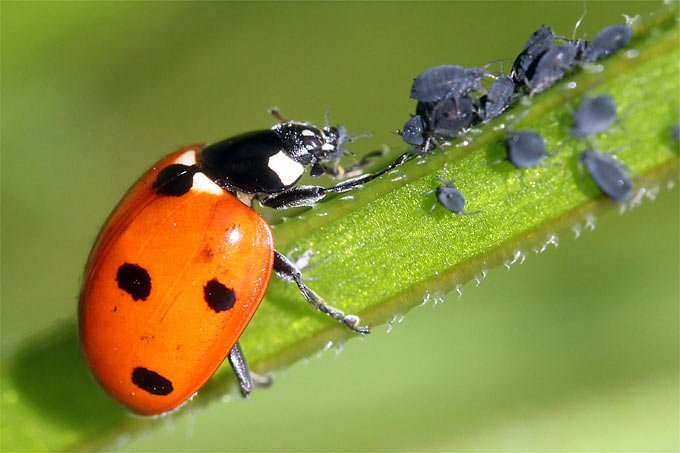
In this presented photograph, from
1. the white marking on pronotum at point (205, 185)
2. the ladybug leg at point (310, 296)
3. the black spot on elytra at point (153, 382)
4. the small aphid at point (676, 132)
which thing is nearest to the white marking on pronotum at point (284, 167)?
the white marking on pronotum at point (205, 185)

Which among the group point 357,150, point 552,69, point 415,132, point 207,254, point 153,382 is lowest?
point 153,382

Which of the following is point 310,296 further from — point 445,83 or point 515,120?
point 515,120

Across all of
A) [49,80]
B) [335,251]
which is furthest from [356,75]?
[335,251]

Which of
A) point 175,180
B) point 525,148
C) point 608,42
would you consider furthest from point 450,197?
point 175,180

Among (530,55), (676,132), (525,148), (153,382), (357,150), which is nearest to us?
(676,132)

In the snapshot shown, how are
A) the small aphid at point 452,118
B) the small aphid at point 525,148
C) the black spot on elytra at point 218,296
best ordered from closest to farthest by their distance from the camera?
the small aphid at point 525,148
the small aphid at point 452,118
the black spot on elytra at point 218,296

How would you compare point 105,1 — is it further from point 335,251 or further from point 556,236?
point 556,236

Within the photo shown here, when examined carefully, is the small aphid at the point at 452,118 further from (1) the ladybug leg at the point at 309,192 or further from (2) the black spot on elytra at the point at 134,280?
(2) the black spot on elytra at the point at 134,280
